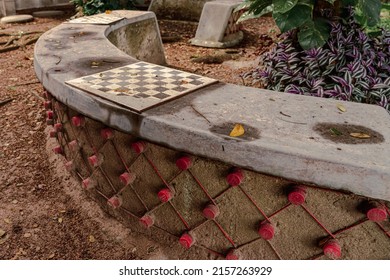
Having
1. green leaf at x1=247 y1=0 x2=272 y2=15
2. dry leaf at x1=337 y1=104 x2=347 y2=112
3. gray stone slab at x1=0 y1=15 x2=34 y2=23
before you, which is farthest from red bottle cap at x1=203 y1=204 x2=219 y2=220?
gray stone slab at x1=0 y1=15 x2=34 y2=23

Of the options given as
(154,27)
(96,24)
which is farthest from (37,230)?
(154,27)

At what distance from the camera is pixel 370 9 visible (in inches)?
114

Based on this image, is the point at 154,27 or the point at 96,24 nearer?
the point at 96,24

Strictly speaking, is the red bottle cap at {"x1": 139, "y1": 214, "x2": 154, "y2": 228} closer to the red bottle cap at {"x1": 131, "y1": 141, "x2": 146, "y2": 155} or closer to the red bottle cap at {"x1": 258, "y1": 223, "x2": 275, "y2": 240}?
the red bottle cap at {"x1": 131, "y1": 141, "x2": 146, "y2": 155}

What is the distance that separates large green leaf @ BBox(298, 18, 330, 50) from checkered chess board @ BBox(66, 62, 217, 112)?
1162mm

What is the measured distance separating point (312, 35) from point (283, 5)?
500 mm

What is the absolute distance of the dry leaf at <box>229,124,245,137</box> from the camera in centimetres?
175

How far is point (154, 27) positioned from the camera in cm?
493

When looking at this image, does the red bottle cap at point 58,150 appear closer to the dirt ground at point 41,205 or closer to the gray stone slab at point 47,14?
the dirt ground at point 41,205

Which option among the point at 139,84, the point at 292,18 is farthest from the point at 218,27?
A: the point at 139,84

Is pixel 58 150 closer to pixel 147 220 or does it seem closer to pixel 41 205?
pixel 41 205

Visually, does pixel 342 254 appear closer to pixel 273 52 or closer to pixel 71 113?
pixel 71 113

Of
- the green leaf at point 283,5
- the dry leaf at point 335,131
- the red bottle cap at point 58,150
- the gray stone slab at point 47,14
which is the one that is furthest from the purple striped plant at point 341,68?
the gray stone slab at point 47,14
